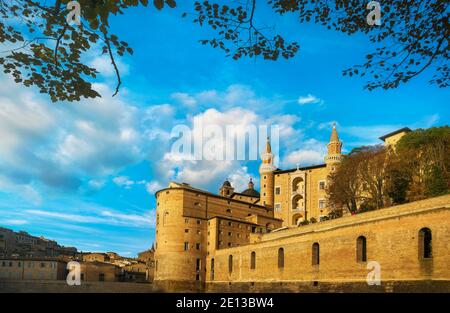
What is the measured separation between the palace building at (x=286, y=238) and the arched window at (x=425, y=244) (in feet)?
0.19

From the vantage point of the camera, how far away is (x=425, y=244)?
28875 mm

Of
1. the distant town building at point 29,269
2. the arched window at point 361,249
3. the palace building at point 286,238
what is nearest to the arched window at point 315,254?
the palace building at point 286,238

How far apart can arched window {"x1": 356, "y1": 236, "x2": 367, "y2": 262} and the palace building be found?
0.24 ft

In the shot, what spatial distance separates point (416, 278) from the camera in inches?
1076

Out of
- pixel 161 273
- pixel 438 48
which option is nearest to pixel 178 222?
pixel 161 273

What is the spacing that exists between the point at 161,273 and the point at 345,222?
29.7 m

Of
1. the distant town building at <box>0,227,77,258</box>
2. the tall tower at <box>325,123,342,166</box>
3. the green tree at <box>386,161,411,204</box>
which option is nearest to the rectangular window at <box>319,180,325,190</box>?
the tall tower at <box>325,123,342,166</box>

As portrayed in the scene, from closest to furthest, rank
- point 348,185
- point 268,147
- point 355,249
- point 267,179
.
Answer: point 355,249, point 348,185, point 267,179, point 268,147

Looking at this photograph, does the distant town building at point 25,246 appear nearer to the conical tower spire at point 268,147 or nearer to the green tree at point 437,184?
the conical tower spire at point 268,147

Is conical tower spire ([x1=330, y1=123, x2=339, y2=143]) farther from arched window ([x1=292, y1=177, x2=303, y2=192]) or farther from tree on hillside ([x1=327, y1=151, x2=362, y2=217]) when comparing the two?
tree on hillside ([x1=327, y1=151, x2=362, y2=217])

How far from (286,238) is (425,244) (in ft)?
49.3

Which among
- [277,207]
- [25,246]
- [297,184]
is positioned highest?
[297,184]

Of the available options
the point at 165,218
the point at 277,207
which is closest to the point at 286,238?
the point at 165,218

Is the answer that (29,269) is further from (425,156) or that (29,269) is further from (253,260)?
(425,156)
